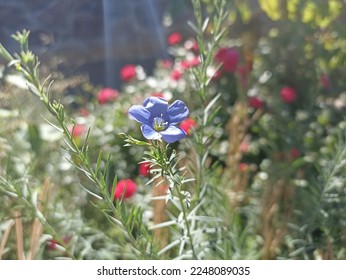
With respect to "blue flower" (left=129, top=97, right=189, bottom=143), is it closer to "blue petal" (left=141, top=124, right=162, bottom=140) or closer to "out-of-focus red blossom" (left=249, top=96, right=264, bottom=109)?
"blue petal" (left=141, top=124, right=162, bottom=140)

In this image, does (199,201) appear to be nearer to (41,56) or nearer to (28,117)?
Answer: (28,117)

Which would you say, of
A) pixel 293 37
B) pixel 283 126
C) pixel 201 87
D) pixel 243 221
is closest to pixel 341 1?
pixel 293 37

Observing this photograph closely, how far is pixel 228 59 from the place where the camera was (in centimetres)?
239

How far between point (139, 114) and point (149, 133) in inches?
1.4

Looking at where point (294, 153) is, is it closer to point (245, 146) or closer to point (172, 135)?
point (245, 146)

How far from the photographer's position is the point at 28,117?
1.92 meters

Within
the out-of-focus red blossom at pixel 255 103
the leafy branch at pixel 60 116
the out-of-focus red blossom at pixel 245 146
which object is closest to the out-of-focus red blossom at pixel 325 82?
the out-of-focus red blossom at pixel 255 103

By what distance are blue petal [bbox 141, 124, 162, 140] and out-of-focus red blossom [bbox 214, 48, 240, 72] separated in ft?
5.25

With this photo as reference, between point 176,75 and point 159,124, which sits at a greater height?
point 176,75

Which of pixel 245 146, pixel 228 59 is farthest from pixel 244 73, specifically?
pixel 245 146

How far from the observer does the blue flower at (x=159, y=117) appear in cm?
80

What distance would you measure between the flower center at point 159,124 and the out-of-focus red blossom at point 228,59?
157 centimetres

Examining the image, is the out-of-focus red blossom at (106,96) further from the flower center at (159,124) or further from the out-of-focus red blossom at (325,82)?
the flower center at (159,124)

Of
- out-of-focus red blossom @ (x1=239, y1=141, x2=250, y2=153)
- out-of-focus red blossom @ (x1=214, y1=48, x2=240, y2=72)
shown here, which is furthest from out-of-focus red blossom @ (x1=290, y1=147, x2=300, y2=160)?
out-of-focus red blossom @ (x1=214, y1=48, x2=240, y2=72)
